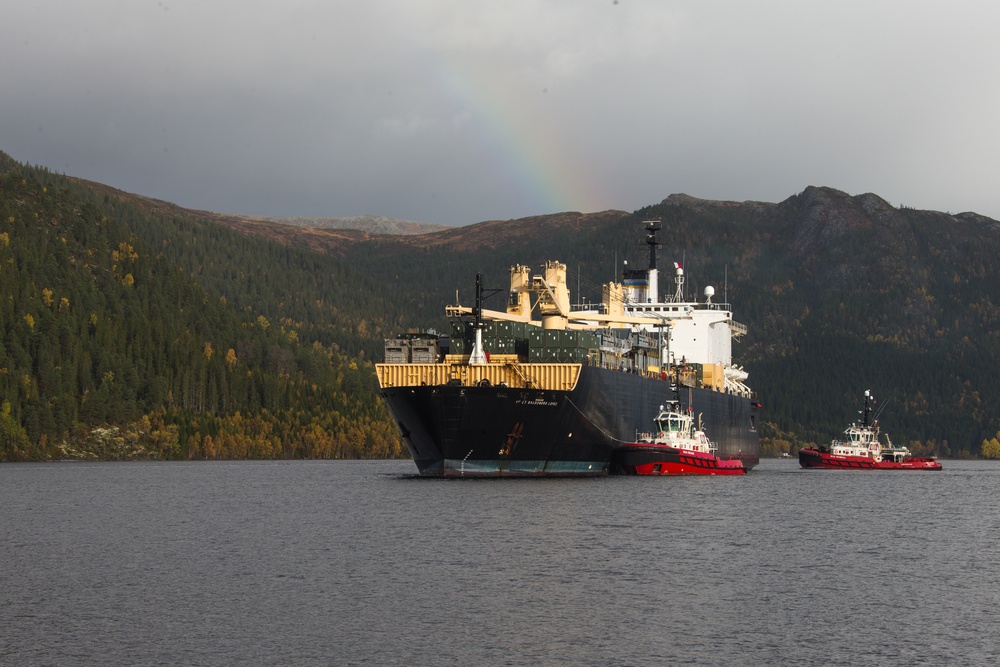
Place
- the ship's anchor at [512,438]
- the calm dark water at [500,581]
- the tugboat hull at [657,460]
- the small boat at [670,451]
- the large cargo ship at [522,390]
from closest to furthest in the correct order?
the calm dark water at [500,581], the large cargo ship at [522,390], the ship's anchor at [512,438], the tugboat hull at [657,460], the small boat at [670,451]

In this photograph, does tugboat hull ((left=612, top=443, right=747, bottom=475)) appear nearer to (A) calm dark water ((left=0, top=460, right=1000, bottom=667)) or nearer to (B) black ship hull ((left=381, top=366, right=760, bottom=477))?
(B) black ship hull ((left=381, top=366, right=760, bottom=477))

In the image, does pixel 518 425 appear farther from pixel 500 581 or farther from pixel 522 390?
pixel 500 581

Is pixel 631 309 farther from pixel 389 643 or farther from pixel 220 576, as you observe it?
pixel 389 643

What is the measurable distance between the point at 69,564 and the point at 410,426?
5783 cm

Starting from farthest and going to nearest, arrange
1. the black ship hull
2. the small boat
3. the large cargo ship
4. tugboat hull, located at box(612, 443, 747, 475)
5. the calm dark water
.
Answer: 1. the small boat
2. tugboat hull, located at box(612, 443, 747, 475)
3. the large cargo ship
4. the black ship hull
5. the calm dark water

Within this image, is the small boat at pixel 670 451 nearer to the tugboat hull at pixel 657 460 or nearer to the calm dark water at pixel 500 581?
the tugboat hull at pixel 657 460

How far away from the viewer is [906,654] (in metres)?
47.6

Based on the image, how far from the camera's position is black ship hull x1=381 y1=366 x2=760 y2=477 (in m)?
118

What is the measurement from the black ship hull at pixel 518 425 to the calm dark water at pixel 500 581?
30.0ft

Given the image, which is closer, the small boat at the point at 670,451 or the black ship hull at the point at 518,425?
the black ship hull at the point at 518,425

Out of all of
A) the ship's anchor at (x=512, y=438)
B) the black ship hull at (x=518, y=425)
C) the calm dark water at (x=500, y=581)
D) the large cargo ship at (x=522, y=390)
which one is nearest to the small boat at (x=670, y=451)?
the large cargo ship at (x=522, y=390)

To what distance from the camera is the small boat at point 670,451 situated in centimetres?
13575

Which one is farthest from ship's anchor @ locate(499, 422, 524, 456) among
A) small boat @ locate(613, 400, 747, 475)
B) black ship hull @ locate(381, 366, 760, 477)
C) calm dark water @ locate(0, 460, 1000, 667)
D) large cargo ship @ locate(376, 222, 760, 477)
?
small boat @ locate(613, 400, 747, 475)

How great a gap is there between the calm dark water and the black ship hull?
360 inches
